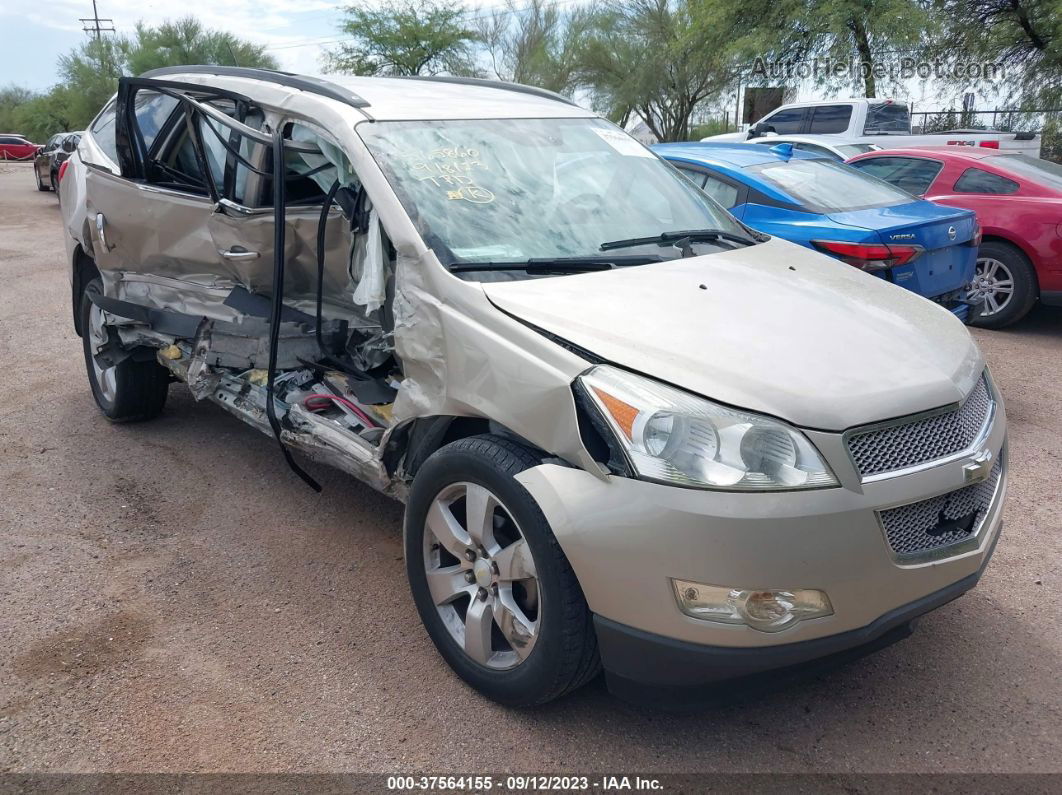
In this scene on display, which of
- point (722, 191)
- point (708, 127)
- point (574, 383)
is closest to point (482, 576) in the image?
point (574, 383)

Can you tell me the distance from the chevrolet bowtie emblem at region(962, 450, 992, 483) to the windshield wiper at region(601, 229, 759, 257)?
129cm

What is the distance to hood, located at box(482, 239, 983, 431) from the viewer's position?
250 centimetres

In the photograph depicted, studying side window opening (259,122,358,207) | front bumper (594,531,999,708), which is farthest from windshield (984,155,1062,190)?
front bumper (594,531,999,708)

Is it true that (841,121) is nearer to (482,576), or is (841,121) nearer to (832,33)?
(832,33)

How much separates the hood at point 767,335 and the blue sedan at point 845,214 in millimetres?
2349

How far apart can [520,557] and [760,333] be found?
0.99 metres

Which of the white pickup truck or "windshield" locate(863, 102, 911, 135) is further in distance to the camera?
"windshield" locate(863, 102, 911, 135)

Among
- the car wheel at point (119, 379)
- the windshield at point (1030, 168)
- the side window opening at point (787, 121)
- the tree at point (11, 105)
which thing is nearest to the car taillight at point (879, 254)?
the windshield at point (1030, 168)

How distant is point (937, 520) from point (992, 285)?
6.01 metres

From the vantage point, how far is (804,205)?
610 centimetres

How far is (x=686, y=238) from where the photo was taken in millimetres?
3635

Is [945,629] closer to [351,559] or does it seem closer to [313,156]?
[351,559]

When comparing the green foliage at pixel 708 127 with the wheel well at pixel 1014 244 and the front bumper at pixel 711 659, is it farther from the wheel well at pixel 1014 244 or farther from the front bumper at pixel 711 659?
the front bumper at pixel 711 659

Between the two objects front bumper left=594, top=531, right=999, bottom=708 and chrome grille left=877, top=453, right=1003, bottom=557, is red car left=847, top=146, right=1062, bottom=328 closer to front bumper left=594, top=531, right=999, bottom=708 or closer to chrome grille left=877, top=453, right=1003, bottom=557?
chrome grille left=877, top=453, right=1003, bottom=557
